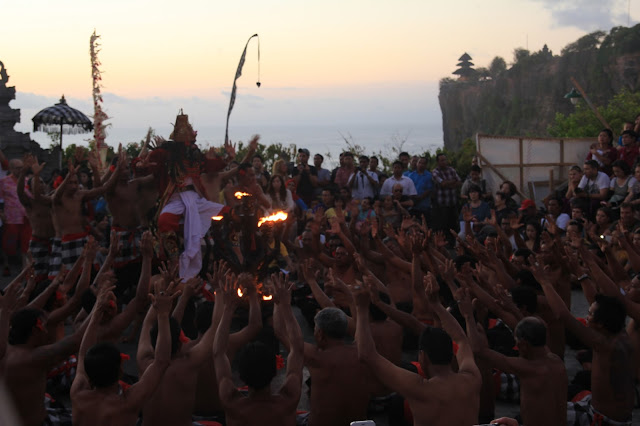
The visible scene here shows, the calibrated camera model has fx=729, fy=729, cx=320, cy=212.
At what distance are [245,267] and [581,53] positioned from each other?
3340 centimetres

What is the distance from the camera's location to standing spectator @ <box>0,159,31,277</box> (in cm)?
1160

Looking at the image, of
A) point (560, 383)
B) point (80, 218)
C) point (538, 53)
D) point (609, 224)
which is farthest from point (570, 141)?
point (538, 53)

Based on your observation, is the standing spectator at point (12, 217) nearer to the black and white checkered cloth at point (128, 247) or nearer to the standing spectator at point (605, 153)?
the black and white checkered cloth at point (128, 247)

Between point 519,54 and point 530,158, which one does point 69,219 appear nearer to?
point 530,158

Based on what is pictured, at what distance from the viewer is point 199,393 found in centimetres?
521

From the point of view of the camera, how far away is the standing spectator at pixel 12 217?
11602mm

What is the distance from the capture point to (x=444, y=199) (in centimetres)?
1291

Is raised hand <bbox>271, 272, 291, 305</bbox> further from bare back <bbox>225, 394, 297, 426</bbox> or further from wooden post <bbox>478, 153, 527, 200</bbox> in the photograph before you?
wooden post <bbox>478, 153, 527, 200</bbox>

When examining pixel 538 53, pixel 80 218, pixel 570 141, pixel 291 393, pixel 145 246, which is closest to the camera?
pixel 291 393

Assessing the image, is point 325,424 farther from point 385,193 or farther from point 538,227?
point 385,193

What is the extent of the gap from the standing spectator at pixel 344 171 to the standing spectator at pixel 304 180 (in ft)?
1.30

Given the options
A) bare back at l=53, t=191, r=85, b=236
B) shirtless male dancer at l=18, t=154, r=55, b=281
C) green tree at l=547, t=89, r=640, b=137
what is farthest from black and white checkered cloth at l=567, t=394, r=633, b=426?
green tree at l=547, t=89, r=640, b=137

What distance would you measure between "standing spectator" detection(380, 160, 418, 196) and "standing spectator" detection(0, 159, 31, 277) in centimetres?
604

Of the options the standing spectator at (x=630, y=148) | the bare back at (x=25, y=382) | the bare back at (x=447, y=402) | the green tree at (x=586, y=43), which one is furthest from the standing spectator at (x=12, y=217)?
the green tree at (x=586, y=43)
